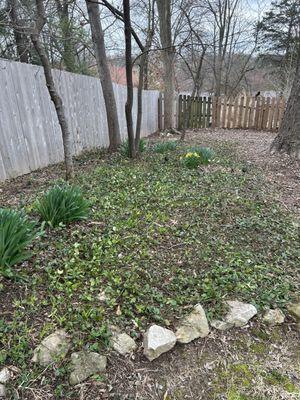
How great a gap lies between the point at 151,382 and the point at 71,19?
6658 millimetres

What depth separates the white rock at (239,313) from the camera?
1.72m

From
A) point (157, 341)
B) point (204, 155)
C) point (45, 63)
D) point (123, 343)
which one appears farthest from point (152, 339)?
point (204, 155)

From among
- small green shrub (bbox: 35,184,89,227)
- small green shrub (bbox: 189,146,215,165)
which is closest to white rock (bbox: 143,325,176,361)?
small green shrub (bbox: 35,184,89,227)

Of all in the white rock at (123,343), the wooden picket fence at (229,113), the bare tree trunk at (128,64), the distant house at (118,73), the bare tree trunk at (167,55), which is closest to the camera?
the white rock at (123,343)

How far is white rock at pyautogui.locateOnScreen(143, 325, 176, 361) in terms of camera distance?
1.49 m

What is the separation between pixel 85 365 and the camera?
1371 millimetres

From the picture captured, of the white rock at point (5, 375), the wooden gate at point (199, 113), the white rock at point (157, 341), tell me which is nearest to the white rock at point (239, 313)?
the white rock at point (157, 341)

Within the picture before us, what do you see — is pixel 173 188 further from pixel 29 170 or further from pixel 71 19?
pixel 71 19

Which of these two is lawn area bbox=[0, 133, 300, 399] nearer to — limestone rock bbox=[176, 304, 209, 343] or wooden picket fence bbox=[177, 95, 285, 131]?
limestone rock bbox=[176, 304, 209, 343]

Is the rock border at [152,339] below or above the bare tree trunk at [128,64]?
below

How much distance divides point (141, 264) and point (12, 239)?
89cm

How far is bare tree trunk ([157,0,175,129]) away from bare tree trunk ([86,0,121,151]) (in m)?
3.22

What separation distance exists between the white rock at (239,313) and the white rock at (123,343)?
601 mm

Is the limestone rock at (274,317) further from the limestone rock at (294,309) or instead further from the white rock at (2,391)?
the white rock at (2,391)
